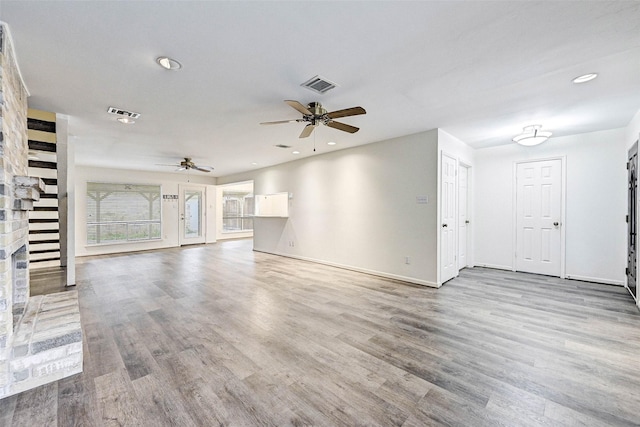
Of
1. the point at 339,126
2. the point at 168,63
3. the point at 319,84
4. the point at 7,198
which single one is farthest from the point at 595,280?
the point at 7,198

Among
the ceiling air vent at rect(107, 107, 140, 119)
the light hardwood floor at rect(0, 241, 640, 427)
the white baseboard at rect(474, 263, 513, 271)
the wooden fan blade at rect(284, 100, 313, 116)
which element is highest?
the ceiling air vent at rect(107, 107, 140, 119)

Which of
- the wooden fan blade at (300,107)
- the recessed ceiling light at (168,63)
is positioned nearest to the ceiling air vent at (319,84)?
the wooden fan blade at (300,107)

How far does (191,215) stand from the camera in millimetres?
9883

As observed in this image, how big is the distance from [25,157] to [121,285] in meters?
2.52

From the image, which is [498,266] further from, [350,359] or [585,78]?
[350,359]

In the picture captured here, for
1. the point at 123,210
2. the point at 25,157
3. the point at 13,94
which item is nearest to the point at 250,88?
the point at 13,94

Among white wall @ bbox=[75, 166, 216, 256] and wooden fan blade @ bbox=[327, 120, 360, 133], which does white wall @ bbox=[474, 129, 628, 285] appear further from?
white wall @ bbox=[75, 166, 216, 256]

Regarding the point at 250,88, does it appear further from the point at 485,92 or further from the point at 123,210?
the point at 123,210

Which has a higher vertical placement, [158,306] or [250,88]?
[250,88]

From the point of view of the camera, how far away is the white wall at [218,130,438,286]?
14.8 ft

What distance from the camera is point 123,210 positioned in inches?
331

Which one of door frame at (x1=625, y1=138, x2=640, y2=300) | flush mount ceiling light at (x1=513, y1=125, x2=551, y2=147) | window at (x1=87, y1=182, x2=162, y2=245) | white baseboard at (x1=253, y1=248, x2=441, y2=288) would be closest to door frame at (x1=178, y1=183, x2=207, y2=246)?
window at (x1=87, y1=182, x2=162, y2=245)

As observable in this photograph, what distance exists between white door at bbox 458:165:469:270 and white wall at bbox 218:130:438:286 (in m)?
1.28

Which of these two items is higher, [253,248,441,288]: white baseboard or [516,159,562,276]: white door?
[516,159,562,276]: white door
